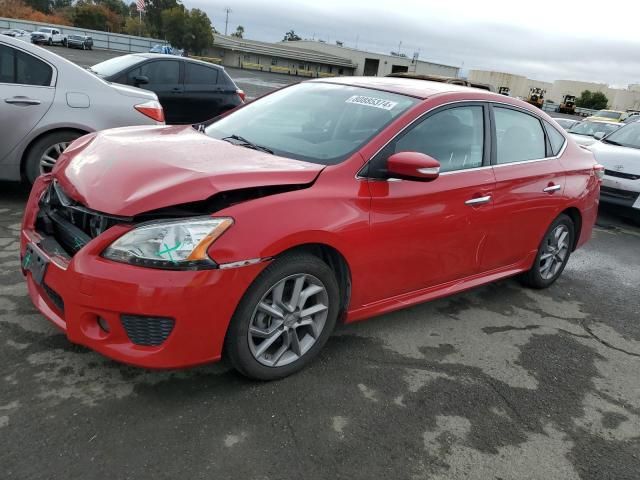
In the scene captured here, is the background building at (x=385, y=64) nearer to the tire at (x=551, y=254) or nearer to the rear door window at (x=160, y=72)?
the rear door window at (x=160, y=72)

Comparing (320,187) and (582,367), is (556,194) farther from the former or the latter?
(320,187)

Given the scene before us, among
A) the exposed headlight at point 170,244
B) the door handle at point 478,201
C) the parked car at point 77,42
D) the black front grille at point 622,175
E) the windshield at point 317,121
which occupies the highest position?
the parked car at point 77,42

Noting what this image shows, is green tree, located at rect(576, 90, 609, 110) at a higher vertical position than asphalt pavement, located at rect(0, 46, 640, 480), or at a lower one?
higher

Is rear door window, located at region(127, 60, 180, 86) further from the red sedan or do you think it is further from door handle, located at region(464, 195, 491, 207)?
door handle, located at region(464, 195, 491, 207)

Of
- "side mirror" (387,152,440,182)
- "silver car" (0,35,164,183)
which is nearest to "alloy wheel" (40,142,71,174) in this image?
"silver car" (0,35,164,183)

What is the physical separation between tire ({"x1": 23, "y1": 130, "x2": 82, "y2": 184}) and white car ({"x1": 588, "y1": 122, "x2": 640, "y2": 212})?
723 cm

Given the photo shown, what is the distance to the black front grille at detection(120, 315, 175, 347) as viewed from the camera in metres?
2.43

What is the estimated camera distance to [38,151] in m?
5.24

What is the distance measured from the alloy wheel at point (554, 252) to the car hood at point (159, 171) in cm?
262

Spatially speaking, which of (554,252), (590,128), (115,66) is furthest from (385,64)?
(554,252)

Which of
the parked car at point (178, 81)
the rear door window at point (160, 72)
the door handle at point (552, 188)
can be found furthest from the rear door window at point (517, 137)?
the rear door window at point (160, 72)

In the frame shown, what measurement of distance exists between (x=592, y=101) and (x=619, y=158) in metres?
67.5

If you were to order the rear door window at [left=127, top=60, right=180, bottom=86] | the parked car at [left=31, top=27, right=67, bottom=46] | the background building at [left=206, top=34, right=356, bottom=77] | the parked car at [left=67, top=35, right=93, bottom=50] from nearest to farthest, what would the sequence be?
the rear door window at [left=127, top=60, right=180, bottom=86] < the parked car at [left=31, top=27, right=67, bottom=46] < the parked car at [left=67, top=35, right=93, bottom=50] < the background building at [left=206, top=34, right=356, bottom=77]

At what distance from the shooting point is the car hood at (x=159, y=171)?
2.53 meters
